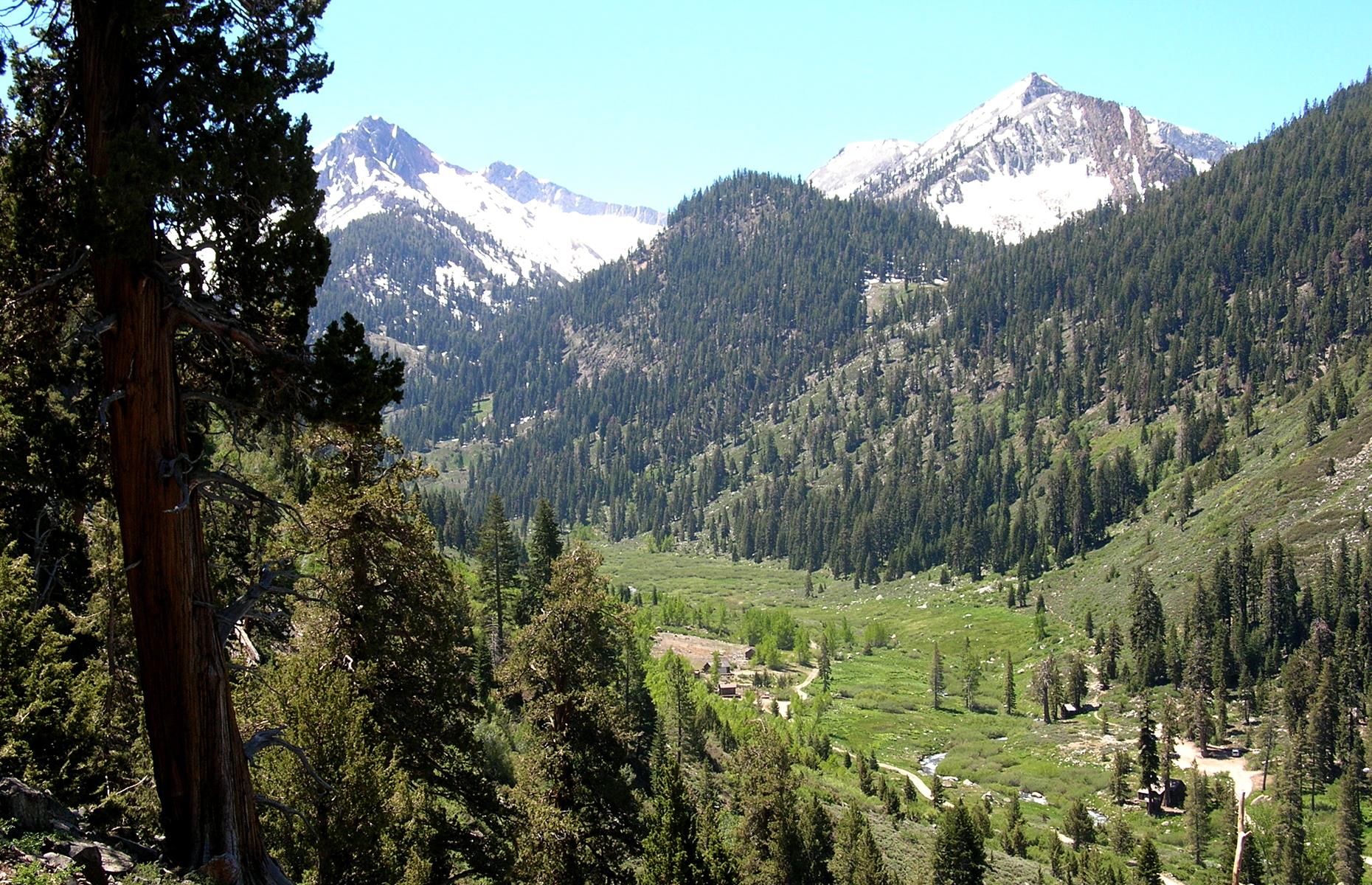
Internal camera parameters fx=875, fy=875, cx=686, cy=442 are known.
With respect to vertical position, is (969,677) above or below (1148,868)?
below

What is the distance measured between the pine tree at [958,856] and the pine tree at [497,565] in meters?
32.2

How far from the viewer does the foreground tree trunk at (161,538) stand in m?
10.9

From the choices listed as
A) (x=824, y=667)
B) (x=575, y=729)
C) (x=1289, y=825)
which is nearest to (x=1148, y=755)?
(x=1289, y=825)

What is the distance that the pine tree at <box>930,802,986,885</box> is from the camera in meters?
53.6

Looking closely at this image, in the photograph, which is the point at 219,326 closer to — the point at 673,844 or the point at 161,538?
the point at 161,538

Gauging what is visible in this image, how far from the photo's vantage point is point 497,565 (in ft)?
215

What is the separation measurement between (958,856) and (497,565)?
36.8 metres

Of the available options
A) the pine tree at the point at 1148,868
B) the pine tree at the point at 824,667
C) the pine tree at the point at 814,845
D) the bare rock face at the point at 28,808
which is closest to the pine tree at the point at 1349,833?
the pine tree at the point at 1148,868

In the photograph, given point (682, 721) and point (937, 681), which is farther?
point (937, 681)

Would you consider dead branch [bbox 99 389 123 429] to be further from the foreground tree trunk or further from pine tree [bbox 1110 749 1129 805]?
pine tree [bbox 1110 749 1129 805]

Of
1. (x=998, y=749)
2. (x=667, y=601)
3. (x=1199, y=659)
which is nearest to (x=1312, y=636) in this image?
(x=1199, y=659)

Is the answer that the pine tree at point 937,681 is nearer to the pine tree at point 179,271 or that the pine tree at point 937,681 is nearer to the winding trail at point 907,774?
the winding trail at point 907,774

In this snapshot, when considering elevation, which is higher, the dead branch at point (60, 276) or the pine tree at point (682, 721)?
the dead branch at point (60, 276)

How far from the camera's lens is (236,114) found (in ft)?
36.1
